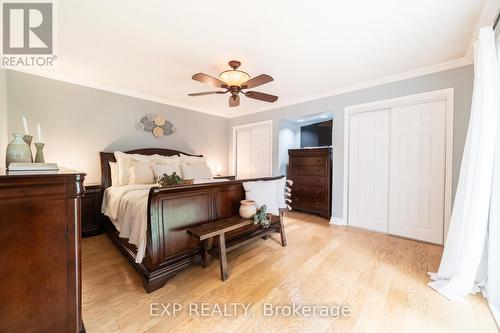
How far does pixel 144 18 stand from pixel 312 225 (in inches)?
140

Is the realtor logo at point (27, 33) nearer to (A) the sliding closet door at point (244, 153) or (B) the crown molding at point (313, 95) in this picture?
(B) the crown molding at point (313, 95)

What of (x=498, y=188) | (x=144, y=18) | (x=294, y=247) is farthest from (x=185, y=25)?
(x=498, y=188)

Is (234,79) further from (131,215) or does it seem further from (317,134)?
(317,134)

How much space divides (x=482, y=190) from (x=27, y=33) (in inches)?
177

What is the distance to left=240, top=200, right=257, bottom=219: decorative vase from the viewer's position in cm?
227

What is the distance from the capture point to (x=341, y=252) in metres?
2.42

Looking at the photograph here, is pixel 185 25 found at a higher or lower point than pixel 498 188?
higher

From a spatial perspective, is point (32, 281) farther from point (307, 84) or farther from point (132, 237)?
point (307, 84)

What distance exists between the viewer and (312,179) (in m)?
3.93

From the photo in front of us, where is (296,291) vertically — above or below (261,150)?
below

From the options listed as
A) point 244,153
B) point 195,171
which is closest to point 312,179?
point 244,153

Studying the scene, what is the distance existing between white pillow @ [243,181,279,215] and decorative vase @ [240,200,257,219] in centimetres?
A: 14

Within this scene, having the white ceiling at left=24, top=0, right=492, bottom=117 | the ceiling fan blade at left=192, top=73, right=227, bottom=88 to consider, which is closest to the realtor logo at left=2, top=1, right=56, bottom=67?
the white ceiling at left=24, top=0, right=492, bottom=117

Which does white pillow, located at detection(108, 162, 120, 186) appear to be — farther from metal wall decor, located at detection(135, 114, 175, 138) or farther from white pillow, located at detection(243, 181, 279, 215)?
white pillow, located at detection(243, 181, 279, 215)
